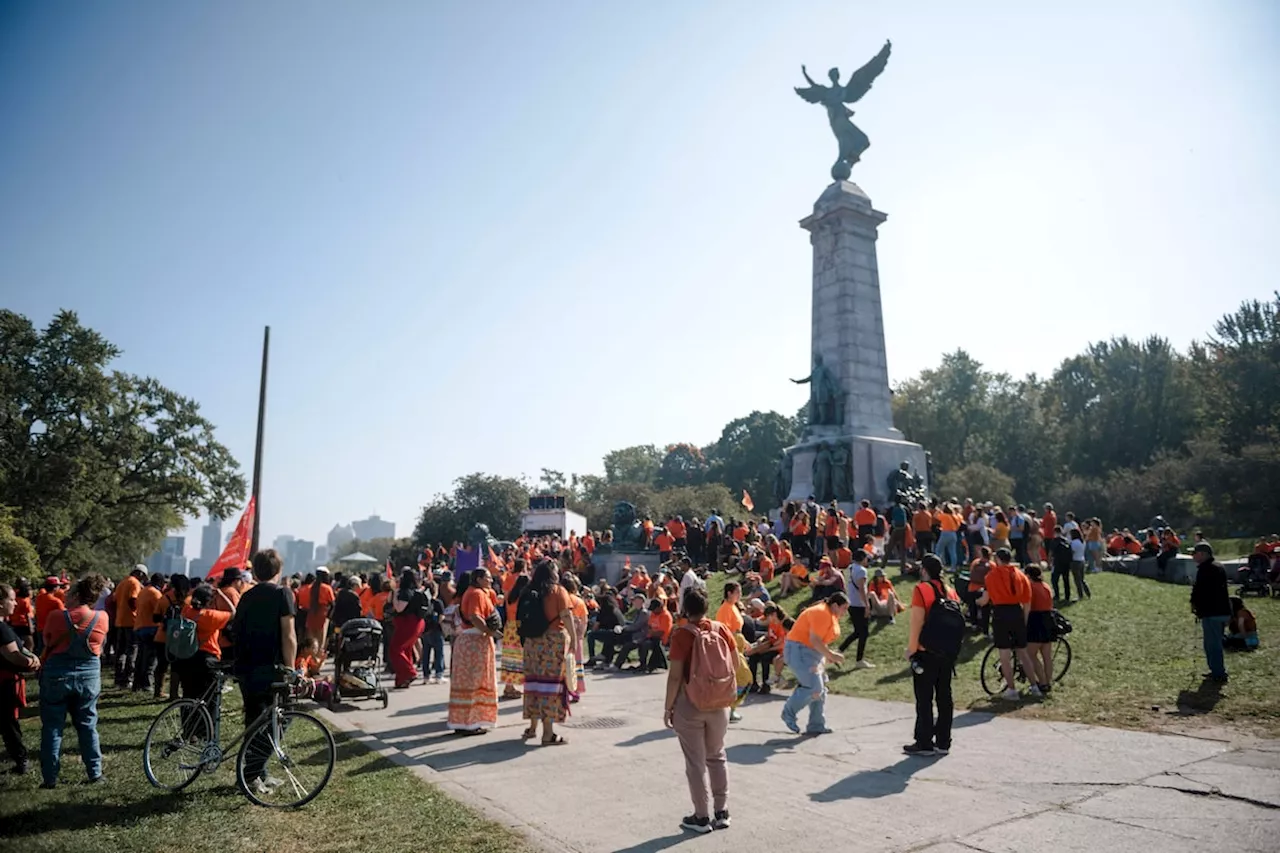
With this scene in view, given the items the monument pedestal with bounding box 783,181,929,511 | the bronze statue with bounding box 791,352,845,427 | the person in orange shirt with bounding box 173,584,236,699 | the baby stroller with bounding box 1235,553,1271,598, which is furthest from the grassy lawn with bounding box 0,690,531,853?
the bronze statue with bounding box 791,352,845,427

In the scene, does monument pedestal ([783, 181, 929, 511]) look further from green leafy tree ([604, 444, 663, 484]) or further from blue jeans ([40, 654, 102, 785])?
green leafy tree ([604, 444, 663, 484])

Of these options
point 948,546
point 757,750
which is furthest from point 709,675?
point 948,546

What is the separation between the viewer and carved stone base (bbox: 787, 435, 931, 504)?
84.8ft

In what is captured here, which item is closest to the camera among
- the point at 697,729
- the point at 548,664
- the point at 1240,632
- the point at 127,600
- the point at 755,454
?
the point at 697,729

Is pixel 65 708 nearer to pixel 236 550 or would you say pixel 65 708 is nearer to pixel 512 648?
pixel 512 648

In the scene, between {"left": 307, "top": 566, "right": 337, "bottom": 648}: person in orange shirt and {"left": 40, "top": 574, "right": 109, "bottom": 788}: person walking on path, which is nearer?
{"left": 40, "top": 574, "right": 109, "bottom": 788}: person walking on path

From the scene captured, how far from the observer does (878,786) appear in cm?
628

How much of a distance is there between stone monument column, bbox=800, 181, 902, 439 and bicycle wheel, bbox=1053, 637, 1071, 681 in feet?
53.3

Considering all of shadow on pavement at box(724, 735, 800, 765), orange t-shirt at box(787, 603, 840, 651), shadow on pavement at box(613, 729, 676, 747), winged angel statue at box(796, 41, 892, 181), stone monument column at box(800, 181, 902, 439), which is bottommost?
shadow on pavement at box(613, 729, 676, 747)

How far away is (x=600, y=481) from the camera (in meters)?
87.6

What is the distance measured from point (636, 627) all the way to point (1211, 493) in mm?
35090

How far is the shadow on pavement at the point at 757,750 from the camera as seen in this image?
7.30 meters

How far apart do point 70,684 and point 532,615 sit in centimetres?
395

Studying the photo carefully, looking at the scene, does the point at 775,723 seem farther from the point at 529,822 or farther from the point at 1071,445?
the point at 1071,445
